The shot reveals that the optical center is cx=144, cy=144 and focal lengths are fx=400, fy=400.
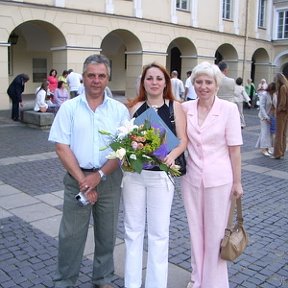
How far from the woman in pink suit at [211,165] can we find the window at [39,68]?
20335 millimetres

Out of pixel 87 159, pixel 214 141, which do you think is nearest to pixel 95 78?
pixel 87 159

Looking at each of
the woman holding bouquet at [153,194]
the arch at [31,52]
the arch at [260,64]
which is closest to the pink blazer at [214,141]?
the woman holding bouquet at [153,194]

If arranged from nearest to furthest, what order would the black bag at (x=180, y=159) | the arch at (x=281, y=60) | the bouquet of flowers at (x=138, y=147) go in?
the bouquet of flowers at (x=138, y=147) < the black bag at (x=180, y=159) < the arch at (x=281, y=60)

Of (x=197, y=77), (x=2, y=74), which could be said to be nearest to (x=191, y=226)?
(x=197, y=77)

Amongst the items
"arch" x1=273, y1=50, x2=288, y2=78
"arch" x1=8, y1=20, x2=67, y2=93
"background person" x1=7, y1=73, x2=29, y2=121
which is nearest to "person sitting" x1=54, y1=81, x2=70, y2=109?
"background person" x1=7, y1=73, x2=29, y2=121

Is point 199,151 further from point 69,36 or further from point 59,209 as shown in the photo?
point 69,36

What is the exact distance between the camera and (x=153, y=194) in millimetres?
2881

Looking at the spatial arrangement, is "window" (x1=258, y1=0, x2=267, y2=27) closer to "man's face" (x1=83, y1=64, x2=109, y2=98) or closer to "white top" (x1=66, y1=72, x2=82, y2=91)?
"white top" (x1=66, y1=72, x2=82, y2=91)

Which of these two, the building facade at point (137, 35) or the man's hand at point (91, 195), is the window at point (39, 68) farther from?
the man's hand at point (91, 195)

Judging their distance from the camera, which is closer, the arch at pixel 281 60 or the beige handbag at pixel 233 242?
the beige handbag at pixel 233 242

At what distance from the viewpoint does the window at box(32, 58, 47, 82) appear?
72.3 feet

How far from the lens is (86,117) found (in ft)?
9.30

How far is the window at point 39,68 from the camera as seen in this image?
72.3 feet

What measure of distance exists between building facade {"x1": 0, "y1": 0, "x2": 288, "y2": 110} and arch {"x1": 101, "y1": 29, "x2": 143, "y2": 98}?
0.05 m
